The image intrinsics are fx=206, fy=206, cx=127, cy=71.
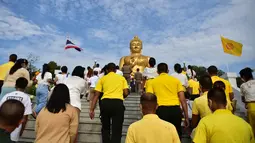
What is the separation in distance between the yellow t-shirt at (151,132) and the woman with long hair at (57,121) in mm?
927

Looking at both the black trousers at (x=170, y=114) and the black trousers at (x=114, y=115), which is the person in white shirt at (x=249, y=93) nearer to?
the black trousers at (x=170, y=114)

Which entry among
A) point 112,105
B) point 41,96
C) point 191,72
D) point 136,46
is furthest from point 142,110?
point 136,46

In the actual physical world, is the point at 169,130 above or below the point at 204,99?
below

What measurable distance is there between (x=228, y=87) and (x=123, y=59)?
45.5 ft

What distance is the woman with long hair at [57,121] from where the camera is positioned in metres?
2.42

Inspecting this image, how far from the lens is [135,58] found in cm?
1703

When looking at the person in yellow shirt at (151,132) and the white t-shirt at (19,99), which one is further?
the white t-shirt at (19,99)

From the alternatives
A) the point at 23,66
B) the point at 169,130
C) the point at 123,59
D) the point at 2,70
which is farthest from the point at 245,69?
the point at 123,59

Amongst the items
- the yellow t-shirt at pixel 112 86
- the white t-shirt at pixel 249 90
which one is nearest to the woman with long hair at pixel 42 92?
the yellow t-shirt at pixel 112 86

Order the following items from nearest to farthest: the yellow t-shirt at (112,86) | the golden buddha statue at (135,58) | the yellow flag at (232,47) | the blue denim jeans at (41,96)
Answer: the yellow t-shirt at (112,86), the blue denim jeans at (41,96), the yellow flag at (232,47), the golden buddha statue at (135,58)

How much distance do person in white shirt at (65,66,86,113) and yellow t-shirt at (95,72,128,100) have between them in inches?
13.2

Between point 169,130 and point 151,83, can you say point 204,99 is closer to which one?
point 151,83

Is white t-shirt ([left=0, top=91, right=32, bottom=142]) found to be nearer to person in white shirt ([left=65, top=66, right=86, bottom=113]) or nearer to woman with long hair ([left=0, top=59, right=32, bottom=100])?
person in white shirt ([left=65, top=66, right=86, bottom=113])

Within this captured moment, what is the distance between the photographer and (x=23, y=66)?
4379 millimetres
